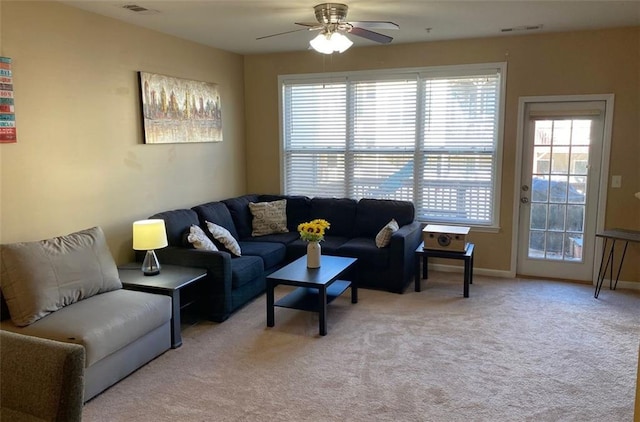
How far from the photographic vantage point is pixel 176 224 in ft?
14.4

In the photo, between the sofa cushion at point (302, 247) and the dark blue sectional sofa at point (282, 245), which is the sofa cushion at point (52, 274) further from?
the sofa cushion at point (302, 247)

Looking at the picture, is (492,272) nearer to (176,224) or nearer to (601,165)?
(601,165)

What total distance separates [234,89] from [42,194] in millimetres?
2967

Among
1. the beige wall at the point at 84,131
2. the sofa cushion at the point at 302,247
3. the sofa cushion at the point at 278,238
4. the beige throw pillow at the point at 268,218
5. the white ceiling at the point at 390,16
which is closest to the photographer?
the beige wall at the point at 84,131

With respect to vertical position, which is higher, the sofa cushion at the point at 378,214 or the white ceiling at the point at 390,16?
the white ceiling at the point at 390,16

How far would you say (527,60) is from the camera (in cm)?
488

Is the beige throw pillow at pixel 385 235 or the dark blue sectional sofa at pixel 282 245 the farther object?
the beige throw pillow at pixel 385 235

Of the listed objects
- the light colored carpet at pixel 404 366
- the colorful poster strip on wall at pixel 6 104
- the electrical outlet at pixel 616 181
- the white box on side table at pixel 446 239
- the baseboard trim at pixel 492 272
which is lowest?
the light colored carpet at pixel 404 366

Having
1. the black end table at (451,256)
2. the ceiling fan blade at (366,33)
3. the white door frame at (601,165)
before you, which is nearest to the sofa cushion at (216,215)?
the black end table at (451,256)

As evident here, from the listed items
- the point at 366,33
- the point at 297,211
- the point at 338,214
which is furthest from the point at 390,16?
the point at 297,211

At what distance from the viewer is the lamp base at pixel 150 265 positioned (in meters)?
3.79

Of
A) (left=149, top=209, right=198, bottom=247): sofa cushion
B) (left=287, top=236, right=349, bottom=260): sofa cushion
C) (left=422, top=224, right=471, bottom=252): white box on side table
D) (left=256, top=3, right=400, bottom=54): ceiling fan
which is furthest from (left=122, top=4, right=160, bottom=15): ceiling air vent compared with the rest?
(left=422, top=224, right=471, bottom=252): white box on side table

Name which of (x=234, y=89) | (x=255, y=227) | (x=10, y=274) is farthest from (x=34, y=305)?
(x=234, y=89)

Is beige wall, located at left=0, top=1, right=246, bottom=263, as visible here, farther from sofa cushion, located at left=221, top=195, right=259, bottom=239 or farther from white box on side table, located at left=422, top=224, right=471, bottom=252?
white box on side table, located at left=422, top=224, right=471, bottom=252
